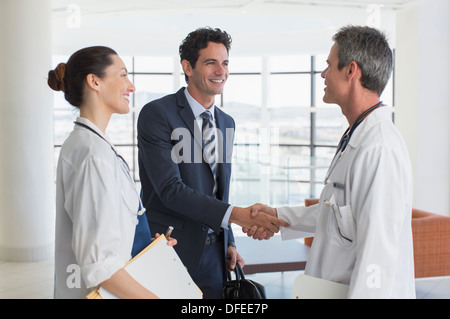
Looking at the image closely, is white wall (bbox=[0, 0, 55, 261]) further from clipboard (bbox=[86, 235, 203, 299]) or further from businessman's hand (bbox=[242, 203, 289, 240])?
clipboard (bbox=[86, 235, 203, 299])

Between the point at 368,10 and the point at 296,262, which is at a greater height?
the point at 368,10

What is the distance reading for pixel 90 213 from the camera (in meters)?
1.80

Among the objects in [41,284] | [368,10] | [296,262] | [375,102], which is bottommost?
[41,284]

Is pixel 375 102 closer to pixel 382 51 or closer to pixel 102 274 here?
pixel 382 51

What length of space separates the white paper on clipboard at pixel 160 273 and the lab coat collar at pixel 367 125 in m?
0.82

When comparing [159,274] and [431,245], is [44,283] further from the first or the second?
[159,274]

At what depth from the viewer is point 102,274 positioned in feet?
5.78

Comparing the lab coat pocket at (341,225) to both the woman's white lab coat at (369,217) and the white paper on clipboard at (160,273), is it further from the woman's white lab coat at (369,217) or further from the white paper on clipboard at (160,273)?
the white paper on clipboard at (160,273)

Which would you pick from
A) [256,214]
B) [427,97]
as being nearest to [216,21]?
[427,97]

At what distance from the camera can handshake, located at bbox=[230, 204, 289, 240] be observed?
119 inches

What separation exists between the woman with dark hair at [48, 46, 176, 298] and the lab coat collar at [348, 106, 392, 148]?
0.83 m

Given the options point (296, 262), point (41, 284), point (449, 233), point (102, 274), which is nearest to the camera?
point (102, 274)
